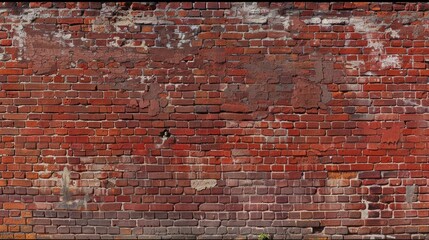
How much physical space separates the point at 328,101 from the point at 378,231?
4.63 ft

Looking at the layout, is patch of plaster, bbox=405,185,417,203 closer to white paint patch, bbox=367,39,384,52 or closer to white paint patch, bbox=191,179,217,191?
white paint patch, bbox=367,39,384,52

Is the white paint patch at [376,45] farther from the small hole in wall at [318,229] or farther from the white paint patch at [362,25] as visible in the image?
the small hole in wall at [318,229]

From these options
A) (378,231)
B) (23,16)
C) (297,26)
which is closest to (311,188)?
(378,231)

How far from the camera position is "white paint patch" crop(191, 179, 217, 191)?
3895mm

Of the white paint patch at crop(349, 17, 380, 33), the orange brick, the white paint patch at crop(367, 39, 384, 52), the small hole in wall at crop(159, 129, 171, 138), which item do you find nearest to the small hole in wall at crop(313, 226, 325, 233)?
the small hole in wall at crop(159, 129, 171, 138)

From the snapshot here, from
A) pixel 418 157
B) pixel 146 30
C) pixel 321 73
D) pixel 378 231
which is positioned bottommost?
pixel 378 231

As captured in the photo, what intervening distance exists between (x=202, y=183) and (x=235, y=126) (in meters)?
A: 0.67

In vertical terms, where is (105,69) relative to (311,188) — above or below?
above

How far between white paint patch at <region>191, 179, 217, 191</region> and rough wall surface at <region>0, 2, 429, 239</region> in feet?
0.03

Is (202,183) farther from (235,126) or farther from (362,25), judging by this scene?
(362,25)

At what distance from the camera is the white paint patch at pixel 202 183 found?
3.89 m

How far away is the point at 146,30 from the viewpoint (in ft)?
12.7

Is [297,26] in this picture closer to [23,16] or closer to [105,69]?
[105,69]

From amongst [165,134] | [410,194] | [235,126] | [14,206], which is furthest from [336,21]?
[14,206]
